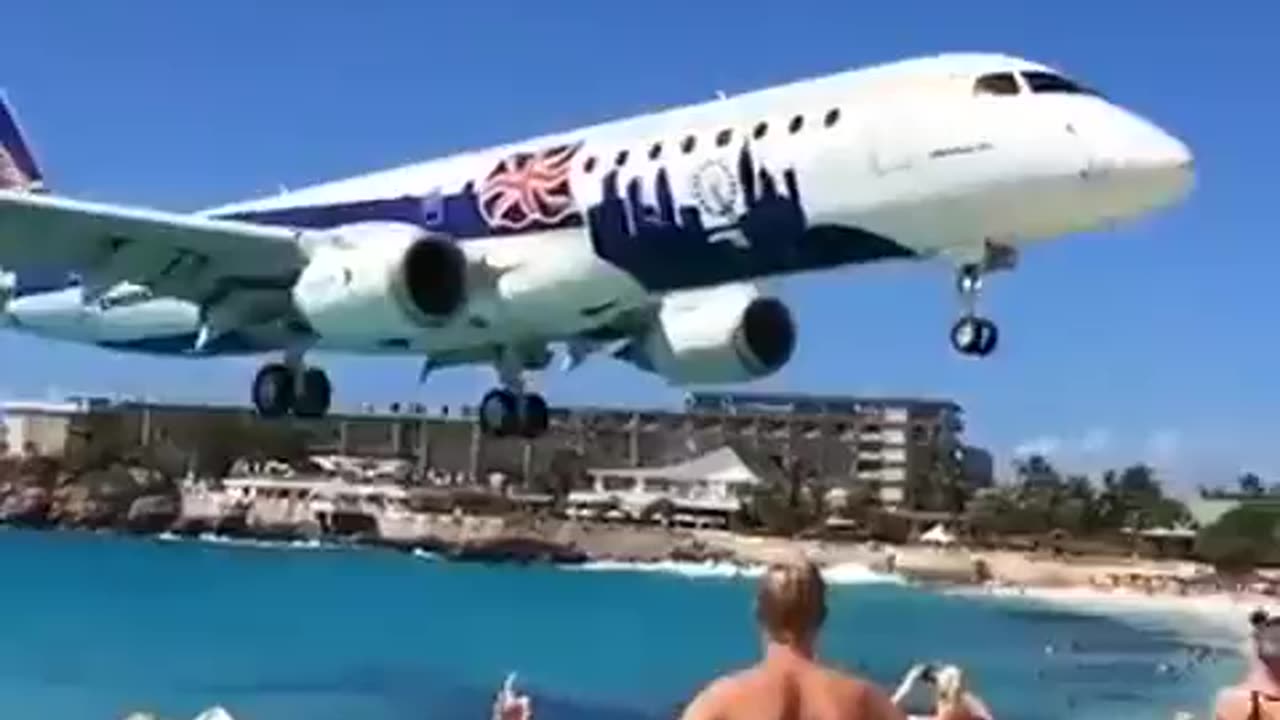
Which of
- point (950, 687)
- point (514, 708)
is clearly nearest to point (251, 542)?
point (514, 708)

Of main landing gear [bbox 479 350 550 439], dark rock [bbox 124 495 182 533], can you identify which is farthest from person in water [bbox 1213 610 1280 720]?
dark rock [bbox 124 495 182 533]

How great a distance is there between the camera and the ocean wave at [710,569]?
145 meters

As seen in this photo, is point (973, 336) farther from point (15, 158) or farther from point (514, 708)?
point (15, 158)

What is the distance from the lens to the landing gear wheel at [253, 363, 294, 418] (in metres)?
29.5

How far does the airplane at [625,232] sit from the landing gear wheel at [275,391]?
3 centimetres

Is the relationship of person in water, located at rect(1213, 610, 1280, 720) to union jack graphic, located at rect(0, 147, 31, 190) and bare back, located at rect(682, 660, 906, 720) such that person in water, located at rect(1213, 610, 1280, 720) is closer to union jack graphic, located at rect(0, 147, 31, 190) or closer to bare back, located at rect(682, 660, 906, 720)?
bare back, located at rect(682, 660, 906, 720)

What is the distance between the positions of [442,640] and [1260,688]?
11800 cm

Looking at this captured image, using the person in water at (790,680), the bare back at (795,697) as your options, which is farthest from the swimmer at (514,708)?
the bare back at (795,697)

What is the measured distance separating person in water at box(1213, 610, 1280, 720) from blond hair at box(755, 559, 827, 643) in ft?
3.91

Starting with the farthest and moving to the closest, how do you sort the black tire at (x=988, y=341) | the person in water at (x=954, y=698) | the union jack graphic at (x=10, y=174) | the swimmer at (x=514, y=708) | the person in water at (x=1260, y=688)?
the union jack graphic at (x=10, y=174), the black tire at (x=988, y=341), the swimmer at (x=514, y=708), the person in water at (x=954, y=698), the person in water at (x=1260, y=688)

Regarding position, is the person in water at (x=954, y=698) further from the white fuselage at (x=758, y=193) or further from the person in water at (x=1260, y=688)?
the white fuselage at (x=758, y=193)

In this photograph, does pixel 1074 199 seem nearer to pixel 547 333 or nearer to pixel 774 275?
pixel 774 275

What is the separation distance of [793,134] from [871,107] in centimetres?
97

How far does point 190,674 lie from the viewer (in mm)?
98938
